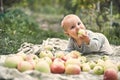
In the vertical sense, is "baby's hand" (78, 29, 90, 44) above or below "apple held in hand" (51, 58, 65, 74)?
above

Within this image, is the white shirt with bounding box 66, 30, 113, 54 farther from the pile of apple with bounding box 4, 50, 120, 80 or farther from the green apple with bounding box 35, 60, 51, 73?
the green apple with bounding box 35, 60, 51, 73

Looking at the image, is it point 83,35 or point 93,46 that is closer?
point 83,35

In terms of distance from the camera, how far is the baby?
6258 mm

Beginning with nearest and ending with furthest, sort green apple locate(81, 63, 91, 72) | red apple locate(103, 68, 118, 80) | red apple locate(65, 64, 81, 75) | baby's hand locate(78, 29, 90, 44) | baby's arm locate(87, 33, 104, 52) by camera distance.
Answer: red apple locate(103, 68, 118, 80) < red apple locate(65, 64, 81, 75) < green apple locate(81, 63, 91, 72) < baby's hand locate(78, 29, 90, 44) < baby's arm locate(87, 33, 104, 52)

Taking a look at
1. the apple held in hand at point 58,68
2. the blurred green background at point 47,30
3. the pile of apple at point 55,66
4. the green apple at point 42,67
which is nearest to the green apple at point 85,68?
the pile of apple at point 55,66

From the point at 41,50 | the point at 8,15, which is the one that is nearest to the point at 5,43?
the point at 41,50

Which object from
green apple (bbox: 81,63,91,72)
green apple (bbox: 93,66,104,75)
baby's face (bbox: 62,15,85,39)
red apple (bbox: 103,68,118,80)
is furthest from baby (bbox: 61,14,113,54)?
red apple (bbox: 103,68,118,80)

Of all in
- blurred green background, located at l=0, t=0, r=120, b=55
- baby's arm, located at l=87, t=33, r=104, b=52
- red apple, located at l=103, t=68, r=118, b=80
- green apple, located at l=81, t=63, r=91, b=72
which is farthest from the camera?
blurred green background, located at l=0, t=0, r=120, b=55

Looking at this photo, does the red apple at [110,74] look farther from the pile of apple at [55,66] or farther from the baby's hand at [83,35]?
the baby's hand at [83,35]

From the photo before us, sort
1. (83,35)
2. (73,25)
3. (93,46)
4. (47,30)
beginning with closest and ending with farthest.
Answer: (83,35)
(73,25)
(93,46)
(47,30)

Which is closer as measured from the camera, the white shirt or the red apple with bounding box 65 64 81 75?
the red apple with bounding box 65 64 81 75

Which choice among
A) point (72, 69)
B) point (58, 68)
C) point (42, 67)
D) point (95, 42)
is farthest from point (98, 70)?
point (95, 42)

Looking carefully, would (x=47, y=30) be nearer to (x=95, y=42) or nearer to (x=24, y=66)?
(x=95, y=42)

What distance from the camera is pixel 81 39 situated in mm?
6160
